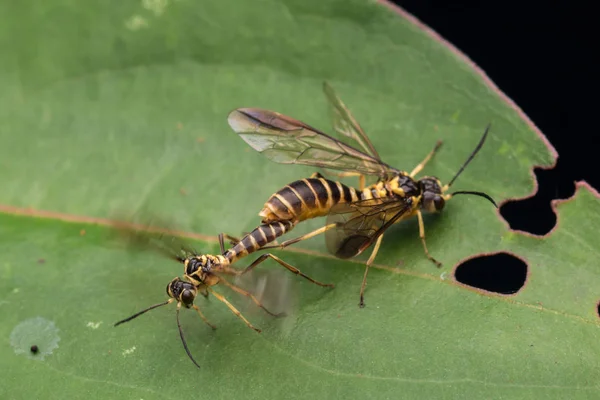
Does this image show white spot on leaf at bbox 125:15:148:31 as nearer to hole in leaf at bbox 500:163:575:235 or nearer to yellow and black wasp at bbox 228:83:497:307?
yellow and black wasp at bbox 228:83:497:307

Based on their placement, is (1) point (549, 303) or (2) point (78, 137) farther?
(2) point (78, 137)

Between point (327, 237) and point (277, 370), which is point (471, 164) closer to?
point (327, 237)

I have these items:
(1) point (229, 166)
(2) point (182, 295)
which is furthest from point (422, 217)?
(2) point (182, 295)

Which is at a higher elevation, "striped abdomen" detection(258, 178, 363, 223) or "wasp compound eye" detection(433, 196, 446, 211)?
"wasp compound eye" detection(433, 196, 446, 211)

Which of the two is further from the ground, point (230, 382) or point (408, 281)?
point (408, 281)

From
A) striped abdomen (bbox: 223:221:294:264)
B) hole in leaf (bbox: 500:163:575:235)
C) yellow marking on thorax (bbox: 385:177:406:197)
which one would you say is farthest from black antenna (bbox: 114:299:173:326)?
hole in leaf (bbox: 500:163:575:235)

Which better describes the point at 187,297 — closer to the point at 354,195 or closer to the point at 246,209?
the point at 246,209

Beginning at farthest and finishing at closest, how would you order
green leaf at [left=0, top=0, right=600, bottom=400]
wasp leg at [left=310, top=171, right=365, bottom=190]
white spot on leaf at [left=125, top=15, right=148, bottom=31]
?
white spot on leaf at [left=125, top=15, right=148, bottom=31]
wasp leg at [left=310, top=171, right=365, bottom=190]
green leaf at [left=0, top=0, right=600, bottom=400]

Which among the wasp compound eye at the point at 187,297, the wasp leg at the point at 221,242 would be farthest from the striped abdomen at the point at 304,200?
the wasp compound eye at the point at 187,297
